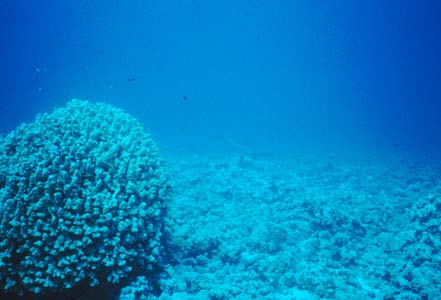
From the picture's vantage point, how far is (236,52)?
167875mm

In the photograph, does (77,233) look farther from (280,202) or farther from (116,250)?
(280,202)

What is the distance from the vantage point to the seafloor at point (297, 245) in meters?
5.64

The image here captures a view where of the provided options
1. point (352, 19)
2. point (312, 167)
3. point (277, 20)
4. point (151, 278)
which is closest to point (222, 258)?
point (151, 278)

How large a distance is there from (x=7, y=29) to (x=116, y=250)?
156 m

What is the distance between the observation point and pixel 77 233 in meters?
4.10

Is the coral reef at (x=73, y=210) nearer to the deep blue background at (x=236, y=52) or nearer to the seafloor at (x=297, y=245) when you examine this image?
the seafloor at (x=297, y=245)

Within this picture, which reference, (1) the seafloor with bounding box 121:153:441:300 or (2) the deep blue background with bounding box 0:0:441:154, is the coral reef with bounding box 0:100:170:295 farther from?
(2) the deep blue background with bounding box 0:0:441:154

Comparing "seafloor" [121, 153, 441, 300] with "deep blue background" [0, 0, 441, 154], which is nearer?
"seafloor" [121, 153, 441, 300]

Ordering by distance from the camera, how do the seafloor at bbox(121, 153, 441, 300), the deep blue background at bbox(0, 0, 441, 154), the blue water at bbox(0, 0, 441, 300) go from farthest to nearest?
the deep blue background at bbox(0, 0, 441, 154) → the blue water at bbox(0, 0, 441, 300) → the seafloor at bbox(121, 153, 441, 300)

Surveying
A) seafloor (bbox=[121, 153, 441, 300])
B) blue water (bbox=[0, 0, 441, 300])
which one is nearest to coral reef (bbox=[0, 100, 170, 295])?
seafloor (bbox=[121, 153, 441, 300])

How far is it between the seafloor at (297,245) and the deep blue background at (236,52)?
8155 centimetres

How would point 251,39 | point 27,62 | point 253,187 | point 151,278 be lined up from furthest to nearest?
point 251,39 < point 27,62 < point 253,187 < point 151,278

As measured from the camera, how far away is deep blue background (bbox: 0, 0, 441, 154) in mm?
105312

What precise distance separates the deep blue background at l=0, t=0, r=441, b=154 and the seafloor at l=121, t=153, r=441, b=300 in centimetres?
8155
